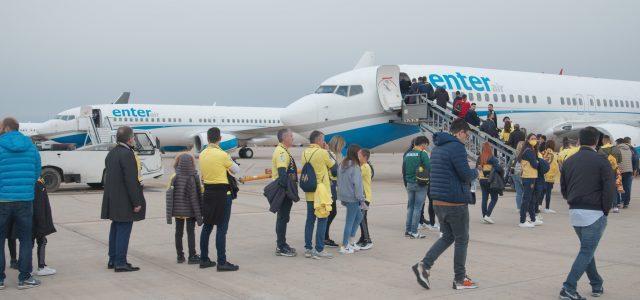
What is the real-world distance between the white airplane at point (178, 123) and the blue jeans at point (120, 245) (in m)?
23.5

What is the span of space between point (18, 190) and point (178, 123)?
3086 centimetres

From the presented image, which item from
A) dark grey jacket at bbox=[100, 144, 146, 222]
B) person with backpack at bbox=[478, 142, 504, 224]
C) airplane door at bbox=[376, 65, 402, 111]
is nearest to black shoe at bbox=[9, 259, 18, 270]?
dark grey jacket at bbox=[100, 144, 146, 222]

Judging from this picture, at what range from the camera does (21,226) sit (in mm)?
6480

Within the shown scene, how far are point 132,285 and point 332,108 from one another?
40.6 feet

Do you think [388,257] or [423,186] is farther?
[423,186]

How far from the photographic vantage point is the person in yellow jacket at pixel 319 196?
783 cm

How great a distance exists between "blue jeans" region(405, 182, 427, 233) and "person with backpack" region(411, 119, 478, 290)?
3.14 meters

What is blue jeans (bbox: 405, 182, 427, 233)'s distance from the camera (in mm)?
9539

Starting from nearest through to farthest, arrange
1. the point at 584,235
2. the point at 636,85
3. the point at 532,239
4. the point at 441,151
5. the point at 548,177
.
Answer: the point at 584,235
the point at 441,151
the point at 532,239
the point at 548,177
the point at 636,85

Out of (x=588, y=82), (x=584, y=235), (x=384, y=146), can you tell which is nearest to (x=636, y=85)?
(x=588, y=82)

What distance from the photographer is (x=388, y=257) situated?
26.3ft

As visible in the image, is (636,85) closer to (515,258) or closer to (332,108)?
(332,108)

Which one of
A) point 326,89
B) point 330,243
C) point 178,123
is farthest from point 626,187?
point 178,123

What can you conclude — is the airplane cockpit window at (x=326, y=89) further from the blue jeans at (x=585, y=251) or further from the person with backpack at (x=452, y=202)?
the blue jeans at (x=585, y=251)
